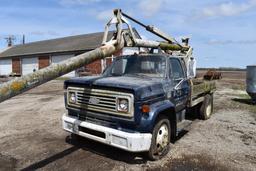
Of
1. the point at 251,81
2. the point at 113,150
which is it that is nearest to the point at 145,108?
the point at 113,150

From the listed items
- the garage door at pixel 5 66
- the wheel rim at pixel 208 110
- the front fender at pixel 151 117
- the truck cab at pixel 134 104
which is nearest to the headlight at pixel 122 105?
the truck cab at pixel 134 104

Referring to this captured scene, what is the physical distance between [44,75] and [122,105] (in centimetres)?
153

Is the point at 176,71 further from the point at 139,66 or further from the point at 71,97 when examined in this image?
the point at 71,97

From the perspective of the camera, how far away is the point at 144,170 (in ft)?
16.6

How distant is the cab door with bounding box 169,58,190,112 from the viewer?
6.20 metres

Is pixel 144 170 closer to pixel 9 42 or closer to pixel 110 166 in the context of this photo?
pixel 110 166

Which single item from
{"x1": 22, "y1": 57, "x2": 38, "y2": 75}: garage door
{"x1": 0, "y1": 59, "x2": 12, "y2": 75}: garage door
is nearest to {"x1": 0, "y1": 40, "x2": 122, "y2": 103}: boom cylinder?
{"x1": 22, "y1": 57, "x2": 38, "y2": 75}: garage door

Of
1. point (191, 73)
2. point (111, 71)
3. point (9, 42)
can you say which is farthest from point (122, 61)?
point (9, 42)

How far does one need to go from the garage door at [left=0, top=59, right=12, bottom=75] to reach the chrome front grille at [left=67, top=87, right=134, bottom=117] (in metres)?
43.3

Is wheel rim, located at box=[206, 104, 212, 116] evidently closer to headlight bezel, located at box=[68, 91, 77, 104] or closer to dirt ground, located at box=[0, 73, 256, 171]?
dirt ground, located at box=[0, 73, 256, 171]

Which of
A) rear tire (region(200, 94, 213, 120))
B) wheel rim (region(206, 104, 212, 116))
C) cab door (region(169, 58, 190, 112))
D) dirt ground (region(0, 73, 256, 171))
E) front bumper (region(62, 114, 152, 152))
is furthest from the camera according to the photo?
wheel rim (region(206, 104, 212, 116))

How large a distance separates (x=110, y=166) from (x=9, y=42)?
68.2 metres

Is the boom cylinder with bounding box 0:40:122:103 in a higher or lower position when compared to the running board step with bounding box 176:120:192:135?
higher

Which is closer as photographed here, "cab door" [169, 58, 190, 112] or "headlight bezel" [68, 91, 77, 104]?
"headlight bezel" [68, 91, 77, 104]
